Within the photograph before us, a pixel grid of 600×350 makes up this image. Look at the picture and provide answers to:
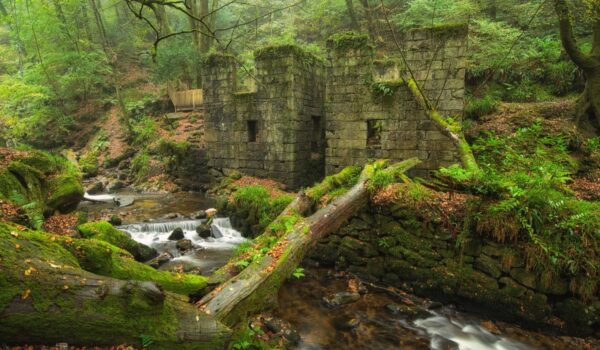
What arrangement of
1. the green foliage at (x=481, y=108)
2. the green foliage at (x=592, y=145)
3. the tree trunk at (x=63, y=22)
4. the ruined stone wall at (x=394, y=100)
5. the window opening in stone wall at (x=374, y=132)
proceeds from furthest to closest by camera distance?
the tree trunk at (x=63, y=22) → the green foliage at (x=481, y=108) → the window opening in stone wall at (x=374, y=132) → the ruined stone wall at (x=394, y=100) → the green foliage at (x=592, y=145)

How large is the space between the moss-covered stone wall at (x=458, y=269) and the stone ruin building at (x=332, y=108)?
4314mm

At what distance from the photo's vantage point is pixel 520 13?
14.4m

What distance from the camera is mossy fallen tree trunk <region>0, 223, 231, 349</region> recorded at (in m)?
2.33

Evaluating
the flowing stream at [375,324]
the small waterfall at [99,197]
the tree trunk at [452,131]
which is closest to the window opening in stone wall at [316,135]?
the tree trunk at [452,131]

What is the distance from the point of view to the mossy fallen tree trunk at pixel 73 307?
2.33m

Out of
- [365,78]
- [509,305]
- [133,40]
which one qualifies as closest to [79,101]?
[133,40]

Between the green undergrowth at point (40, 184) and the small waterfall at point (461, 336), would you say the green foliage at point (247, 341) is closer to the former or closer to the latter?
the small waterfall at point (461, 336)

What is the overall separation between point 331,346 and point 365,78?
8132 mm

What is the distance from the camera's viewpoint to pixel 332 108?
36.4ft

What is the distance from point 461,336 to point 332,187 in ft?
12.5

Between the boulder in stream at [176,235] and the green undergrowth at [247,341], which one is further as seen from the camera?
the boulder in stream at [176,235]

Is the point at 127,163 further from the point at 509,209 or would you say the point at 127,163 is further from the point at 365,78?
the point at 509,209

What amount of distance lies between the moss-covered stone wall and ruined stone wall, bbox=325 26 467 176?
170 inches

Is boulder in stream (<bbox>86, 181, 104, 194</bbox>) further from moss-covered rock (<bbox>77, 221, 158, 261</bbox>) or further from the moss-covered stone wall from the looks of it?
the moss-covered stone wall
